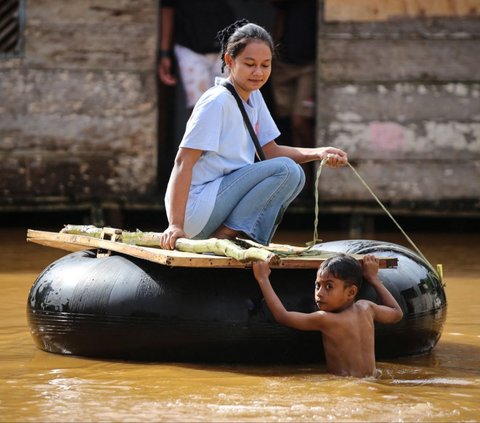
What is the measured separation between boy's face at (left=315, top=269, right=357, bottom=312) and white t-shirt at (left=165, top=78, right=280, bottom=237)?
89 centimetres

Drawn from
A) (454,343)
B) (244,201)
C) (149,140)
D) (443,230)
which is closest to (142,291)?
(244,201)

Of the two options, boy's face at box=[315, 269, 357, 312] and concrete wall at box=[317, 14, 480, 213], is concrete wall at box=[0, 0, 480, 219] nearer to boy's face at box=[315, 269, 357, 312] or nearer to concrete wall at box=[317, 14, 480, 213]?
concrete wall at box=[317, 14, 480, 213]

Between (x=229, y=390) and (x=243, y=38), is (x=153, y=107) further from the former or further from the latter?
(x=229, y=390)

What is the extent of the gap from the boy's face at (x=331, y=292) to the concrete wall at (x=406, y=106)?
5.68m

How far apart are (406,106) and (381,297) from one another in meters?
5.59

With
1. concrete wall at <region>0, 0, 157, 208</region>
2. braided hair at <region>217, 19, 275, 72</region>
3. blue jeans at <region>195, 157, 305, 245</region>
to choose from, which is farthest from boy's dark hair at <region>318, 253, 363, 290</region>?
concrete wall at <region>0, 0, 157, 208</region>

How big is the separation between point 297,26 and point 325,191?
5.42 feet

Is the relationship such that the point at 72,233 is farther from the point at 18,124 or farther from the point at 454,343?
the point at 18,124

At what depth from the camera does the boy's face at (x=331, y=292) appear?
4.96m

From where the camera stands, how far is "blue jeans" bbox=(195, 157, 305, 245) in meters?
5.63

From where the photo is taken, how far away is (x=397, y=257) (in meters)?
5.69

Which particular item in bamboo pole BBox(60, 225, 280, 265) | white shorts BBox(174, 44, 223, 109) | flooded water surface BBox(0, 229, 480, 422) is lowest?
flooded water surface BBox(0, 229, 480, 422)

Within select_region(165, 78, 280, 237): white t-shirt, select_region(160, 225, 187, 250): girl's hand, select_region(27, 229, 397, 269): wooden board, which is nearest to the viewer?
select_region(27, 229, 397, 269): wooden board

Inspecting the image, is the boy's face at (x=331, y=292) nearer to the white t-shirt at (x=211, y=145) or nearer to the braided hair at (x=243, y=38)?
the white t-shirt at (x=211, y=145)
